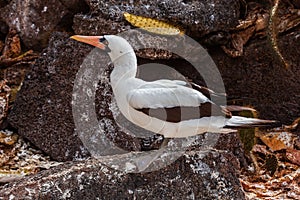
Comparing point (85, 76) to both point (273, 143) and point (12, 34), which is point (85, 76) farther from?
point (273, 143)

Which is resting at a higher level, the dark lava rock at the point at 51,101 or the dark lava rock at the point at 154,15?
the dark lava rock at the point at 154,15

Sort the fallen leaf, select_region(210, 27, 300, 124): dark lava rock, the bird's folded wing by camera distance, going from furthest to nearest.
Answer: select_region(210, 27, 300, 124): dark lava rock, the fallen leaf, the bird's folded wing

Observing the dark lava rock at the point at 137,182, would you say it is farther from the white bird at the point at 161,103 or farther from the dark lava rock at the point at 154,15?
the dark lava rock at the point at 154,15

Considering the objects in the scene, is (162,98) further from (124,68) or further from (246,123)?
(246,123)

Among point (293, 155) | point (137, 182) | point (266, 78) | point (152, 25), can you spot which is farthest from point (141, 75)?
point (137, 182)

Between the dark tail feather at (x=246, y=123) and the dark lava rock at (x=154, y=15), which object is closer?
the dark tail feather at (x=246, y=123)

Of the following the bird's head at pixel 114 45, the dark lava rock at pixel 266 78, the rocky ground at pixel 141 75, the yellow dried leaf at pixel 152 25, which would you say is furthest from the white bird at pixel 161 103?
the dark lava rock at pixel 266 78

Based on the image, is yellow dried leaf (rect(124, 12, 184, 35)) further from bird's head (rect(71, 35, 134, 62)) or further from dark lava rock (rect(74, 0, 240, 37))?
bird's head (rect(71, 35, 134, 62))

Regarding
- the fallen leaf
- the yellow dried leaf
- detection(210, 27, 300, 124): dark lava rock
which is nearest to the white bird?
→ the yellow dried leaf
